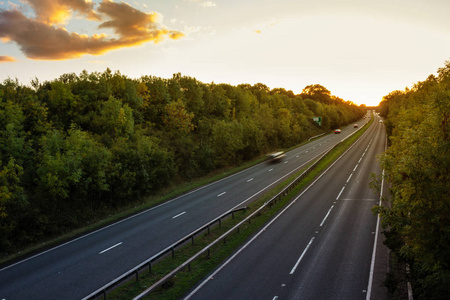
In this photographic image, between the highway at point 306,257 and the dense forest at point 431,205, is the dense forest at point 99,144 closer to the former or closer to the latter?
the highway at point 306,257

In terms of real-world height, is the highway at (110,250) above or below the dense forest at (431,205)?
below

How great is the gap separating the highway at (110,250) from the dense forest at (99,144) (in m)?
4.01

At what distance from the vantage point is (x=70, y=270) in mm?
16578

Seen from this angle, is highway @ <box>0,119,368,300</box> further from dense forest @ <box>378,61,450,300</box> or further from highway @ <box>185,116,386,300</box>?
dense forest @ <box>378,61,450,300</box>

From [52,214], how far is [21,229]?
2417 millimetres

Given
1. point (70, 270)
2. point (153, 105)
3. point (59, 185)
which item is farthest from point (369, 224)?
point (153, 105)

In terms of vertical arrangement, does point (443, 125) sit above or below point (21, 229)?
above

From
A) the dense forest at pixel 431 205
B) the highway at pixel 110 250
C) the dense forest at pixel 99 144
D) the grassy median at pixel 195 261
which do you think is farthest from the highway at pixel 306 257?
the dense forest at pixel 99 144

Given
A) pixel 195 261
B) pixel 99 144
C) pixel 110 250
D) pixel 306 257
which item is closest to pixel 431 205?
pixel 306 257

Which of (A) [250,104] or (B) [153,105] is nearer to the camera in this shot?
(B) [153,105]

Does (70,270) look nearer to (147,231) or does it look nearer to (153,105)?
(147,231)

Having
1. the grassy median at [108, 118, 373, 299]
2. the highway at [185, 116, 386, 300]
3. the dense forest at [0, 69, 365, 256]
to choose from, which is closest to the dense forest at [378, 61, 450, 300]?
the highway at [185, 116, 386, 300]

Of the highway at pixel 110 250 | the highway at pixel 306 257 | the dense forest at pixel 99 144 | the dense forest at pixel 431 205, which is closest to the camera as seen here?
the dense forest at pixel 431 205

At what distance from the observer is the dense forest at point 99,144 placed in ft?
76.8
